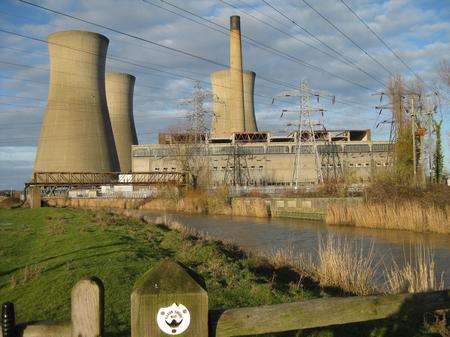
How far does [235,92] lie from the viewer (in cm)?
4400

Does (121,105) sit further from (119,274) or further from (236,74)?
(119,274)

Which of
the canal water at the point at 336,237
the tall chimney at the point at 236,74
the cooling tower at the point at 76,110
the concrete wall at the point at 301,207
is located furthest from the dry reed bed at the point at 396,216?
the tall chimney at the point at 236,74

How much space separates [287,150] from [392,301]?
50243 mm

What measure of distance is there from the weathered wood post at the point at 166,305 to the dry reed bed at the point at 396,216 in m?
14.8

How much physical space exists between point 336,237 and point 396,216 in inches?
109

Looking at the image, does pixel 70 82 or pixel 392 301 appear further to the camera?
pixel 70 82

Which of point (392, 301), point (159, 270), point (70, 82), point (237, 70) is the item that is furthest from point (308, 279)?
point (237, 70)

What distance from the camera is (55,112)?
33719 millimetres

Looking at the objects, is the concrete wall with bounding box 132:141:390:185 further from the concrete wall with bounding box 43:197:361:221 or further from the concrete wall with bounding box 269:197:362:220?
the concrete wall with bounding box 269:197:362:220

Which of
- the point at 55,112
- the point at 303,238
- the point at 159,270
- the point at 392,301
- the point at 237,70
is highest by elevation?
the point at 237,70

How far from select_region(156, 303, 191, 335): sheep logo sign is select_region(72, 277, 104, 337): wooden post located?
0.88 feet

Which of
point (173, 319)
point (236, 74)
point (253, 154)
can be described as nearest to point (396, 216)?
point (173, 319)

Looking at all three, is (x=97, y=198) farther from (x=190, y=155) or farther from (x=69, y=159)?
(x=190, y=155)

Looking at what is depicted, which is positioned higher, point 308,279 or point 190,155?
point 190,155
